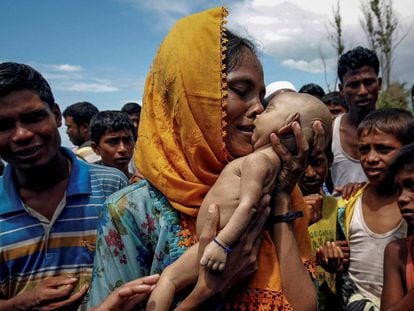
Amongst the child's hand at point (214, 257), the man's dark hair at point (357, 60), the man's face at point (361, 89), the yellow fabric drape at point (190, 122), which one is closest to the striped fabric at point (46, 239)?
the yellow fabric drape at point (190, 122)

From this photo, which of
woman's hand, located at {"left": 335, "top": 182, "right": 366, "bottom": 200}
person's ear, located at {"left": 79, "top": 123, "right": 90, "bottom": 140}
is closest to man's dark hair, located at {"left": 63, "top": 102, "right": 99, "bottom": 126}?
person's ear, located at {"left": 79, "top": 123, "right": 90, "bottom": 140}

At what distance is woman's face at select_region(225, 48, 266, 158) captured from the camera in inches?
69.2

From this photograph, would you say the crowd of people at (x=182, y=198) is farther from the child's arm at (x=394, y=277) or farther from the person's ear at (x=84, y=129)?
the person's ear at (x=84, y=129)

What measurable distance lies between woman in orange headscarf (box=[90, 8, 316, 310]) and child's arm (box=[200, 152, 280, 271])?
11 cm

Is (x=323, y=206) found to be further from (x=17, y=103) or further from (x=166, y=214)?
(x=17, y=103)

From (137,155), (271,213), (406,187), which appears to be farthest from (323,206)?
(137,155)

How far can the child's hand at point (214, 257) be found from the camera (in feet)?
4.87

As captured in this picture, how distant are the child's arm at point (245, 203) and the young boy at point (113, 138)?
11.9 ft

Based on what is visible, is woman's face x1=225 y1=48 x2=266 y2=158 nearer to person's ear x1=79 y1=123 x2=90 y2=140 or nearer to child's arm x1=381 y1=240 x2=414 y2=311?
child's arm x1=381 y1=240 x2=414 y2=311

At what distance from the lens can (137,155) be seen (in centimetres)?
186

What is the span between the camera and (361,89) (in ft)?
15.6

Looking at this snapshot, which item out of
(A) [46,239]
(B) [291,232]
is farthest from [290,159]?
(A) [46,239]

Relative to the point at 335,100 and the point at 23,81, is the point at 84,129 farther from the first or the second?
the point at 23,81

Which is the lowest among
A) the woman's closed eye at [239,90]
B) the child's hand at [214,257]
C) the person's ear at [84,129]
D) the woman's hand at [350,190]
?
the woman's hand at [350,190]
